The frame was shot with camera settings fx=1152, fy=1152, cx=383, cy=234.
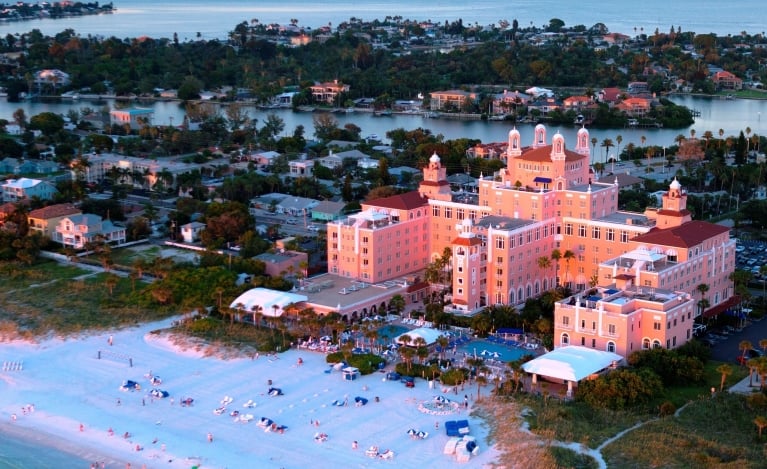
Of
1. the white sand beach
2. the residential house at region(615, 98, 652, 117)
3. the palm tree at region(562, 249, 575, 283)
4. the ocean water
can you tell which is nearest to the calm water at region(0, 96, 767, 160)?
the residential house at region(615, 98, 652, 117)

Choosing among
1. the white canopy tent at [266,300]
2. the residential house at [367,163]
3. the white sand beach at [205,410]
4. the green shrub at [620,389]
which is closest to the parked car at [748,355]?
the green shrub at [620,389]

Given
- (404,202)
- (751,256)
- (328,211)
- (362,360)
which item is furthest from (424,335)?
(328,211)

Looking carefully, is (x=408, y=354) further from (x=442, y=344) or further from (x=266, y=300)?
(x=266, y=300)

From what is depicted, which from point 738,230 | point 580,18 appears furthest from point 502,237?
point 580,18

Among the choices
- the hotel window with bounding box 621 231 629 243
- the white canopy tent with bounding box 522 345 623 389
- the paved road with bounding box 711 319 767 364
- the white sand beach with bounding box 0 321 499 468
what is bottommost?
the white sand beach with bounding box 0 321 499 468

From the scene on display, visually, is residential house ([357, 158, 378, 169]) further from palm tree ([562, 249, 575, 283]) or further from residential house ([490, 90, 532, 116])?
residential house ([490, 90, 532, 116])

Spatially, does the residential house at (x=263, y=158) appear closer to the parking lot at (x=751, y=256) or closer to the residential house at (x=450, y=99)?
the parking lot at (x=751, y=256)
